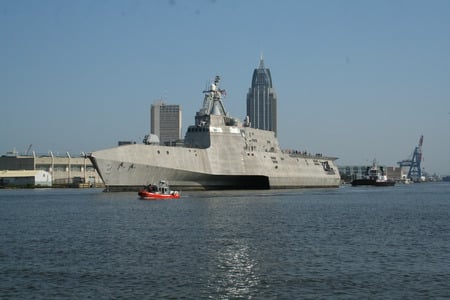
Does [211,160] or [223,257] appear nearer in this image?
[223,257]

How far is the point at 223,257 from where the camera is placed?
23578mm

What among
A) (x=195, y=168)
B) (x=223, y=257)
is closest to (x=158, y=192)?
(x=195, y=168)

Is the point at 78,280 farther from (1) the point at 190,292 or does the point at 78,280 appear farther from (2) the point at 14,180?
(2) the point at 14,180

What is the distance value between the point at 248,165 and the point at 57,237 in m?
52.4

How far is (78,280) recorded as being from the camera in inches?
766

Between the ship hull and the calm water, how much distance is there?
2553cm

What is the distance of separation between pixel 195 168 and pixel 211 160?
3314 mm

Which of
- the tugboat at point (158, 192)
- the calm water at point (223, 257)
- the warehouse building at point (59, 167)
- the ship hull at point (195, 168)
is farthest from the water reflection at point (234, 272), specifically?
the warehouse building at point (59, 167)

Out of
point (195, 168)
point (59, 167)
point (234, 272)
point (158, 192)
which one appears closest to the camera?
point (234, 272)

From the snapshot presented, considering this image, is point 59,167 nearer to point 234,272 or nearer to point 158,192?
point 158,192

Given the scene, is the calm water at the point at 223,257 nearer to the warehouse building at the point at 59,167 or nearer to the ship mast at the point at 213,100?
the ship mast at the point at 213,100

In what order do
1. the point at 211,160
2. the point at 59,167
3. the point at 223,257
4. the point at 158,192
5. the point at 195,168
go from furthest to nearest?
the point at 59,167, the point at 211,160, the point at 195,168, the point at 158,192, the point at 223,257

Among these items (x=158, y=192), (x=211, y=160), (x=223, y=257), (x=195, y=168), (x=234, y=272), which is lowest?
(x=234, y=272)

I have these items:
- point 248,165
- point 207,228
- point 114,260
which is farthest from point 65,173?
point 114,260
